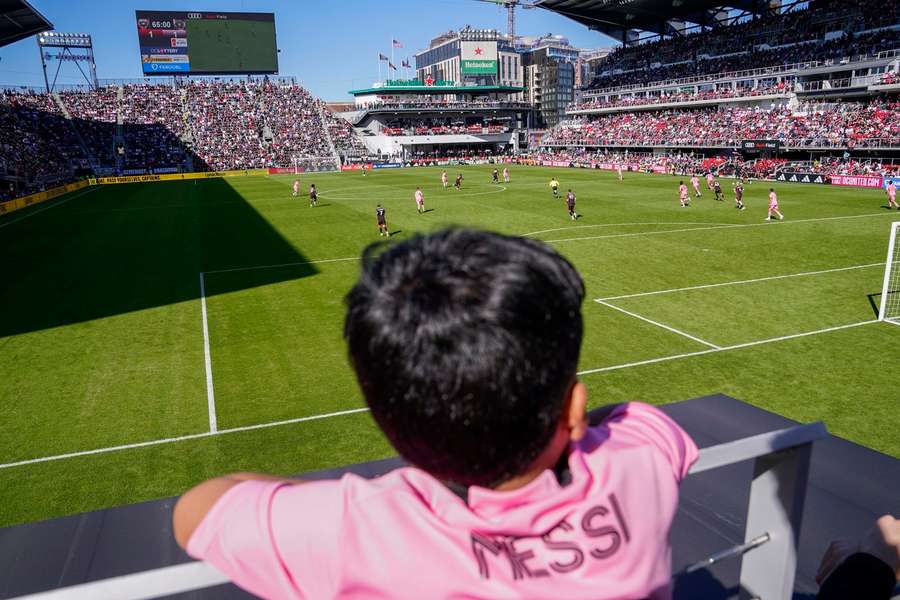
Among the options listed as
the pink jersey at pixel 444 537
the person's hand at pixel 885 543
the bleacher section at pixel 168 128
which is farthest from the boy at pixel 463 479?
the bleacher section at pixel 168 128

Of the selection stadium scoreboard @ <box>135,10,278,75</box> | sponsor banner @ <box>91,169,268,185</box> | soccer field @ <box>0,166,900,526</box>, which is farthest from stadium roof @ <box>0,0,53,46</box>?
stadium scoreboard @ <box>135,10,278,75</box>

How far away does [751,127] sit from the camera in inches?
2221

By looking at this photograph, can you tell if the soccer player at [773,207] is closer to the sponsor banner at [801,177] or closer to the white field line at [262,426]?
the white field line at [262,426]

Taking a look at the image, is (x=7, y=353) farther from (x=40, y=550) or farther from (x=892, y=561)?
(x=892, y=561)

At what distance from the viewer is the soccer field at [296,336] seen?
367 inches

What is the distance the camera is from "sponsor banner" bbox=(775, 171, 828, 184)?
145 ft

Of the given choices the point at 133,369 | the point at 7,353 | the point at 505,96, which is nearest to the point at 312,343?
the point at 133,369

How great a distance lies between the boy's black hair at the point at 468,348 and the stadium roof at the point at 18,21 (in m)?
56.8

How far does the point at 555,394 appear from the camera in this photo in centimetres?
134

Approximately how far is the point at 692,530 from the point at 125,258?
24.8m

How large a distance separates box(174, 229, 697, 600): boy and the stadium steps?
205cm

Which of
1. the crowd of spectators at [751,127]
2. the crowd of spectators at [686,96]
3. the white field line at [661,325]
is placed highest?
the crowd of spectators at [686,96]

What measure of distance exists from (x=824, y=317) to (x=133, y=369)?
1559 cm

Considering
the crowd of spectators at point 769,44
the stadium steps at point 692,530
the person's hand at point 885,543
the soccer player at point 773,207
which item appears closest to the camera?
the person's hand at point 885,543
